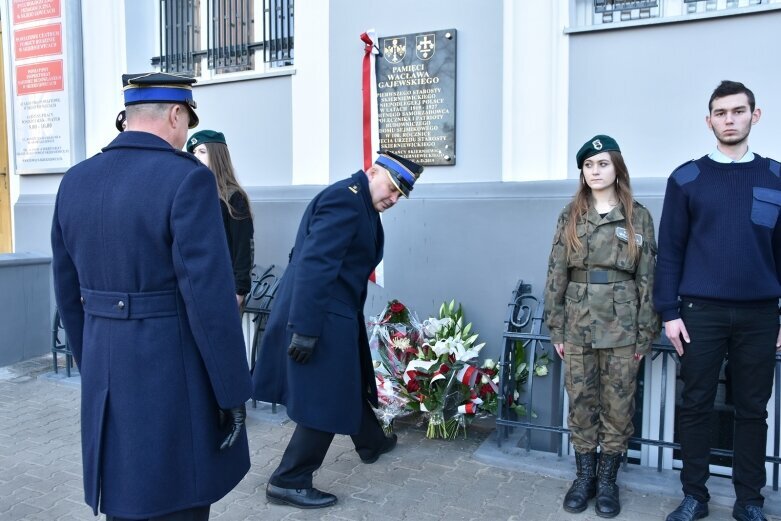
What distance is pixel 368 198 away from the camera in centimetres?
336

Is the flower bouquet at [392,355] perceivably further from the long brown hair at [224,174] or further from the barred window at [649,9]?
the barred window at [649,9]

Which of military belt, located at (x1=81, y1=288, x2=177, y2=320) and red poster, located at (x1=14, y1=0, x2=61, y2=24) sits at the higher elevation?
red poster, located at (x1=14, y1=0, x2=61, y2=24)

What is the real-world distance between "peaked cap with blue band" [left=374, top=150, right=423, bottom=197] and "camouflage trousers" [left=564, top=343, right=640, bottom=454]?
3.86 ft

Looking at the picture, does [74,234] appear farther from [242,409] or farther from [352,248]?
[352,248]

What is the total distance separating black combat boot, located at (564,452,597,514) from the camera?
3.31 metres

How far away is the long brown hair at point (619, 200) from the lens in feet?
10.7

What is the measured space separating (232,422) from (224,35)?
16.0 feet

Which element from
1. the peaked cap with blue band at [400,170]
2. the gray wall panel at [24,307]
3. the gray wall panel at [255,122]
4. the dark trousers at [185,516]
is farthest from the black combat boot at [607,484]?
the gray wall panel at [24,307]

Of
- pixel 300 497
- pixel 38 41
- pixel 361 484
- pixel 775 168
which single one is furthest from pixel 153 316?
pixel 38 41

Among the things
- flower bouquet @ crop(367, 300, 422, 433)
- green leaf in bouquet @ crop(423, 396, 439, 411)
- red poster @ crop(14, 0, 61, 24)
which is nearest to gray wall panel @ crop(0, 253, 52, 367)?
red poster @ crop(14, 0, 61, 24)

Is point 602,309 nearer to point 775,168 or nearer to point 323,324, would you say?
point 775,168

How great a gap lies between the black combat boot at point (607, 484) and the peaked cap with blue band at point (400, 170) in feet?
5.59

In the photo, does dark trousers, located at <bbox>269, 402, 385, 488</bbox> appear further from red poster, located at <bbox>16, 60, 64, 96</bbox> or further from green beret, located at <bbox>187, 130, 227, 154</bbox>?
red poster, located at <bbox>16, 60, 64, 96</bbox>

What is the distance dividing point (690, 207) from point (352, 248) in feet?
5.38
